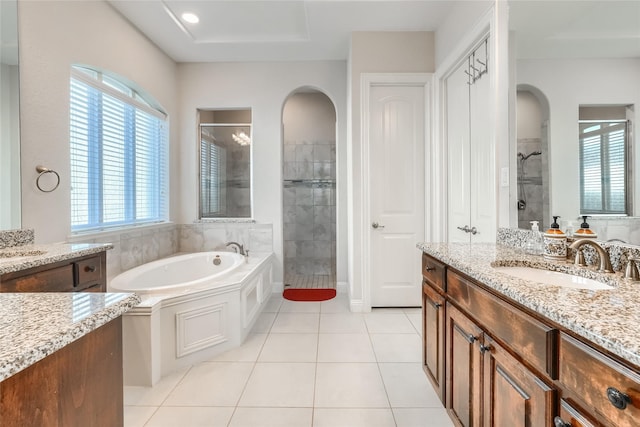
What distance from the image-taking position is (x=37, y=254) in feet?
5.30

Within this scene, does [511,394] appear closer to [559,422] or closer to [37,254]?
[559,422]

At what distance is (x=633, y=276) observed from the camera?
→ 40.4 inches

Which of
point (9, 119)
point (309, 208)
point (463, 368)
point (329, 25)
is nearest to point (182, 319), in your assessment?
point (9, 119)

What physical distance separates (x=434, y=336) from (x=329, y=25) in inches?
112

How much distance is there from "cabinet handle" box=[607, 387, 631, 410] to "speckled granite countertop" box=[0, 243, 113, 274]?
202cm

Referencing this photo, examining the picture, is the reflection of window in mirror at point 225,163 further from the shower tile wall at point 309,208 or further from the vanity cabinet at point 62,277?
the vanity cabinet at point 62,277

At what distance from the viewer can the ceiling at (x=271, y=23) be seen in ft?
8.89

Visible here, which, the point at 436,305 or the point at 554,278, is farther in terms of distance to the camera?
the point at 436,305

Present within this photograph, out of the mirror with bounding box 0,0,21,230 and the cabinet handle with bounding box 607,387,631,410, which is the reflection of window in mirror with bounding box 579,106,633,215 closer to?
the cabinet handle with bounding box 607,387,631,410

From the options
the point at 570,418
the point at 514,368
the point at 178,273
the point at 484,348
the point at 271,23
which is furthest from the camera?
A: the point at 178,273

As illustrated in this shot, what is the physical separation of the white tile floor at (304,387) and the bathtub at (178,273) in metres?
0.57

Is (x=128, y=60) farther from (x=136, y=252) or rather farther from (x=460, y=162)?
(x=460, y=162)

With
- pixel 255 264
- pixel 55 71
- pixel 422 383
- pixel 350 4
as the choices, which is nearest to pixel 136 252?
pixel 255 264

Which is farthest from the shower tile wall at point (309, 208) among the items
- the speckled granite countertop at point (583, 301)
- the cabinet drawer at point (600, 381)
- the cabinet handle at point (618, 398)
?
the cabinet handle at point (618, 398)
